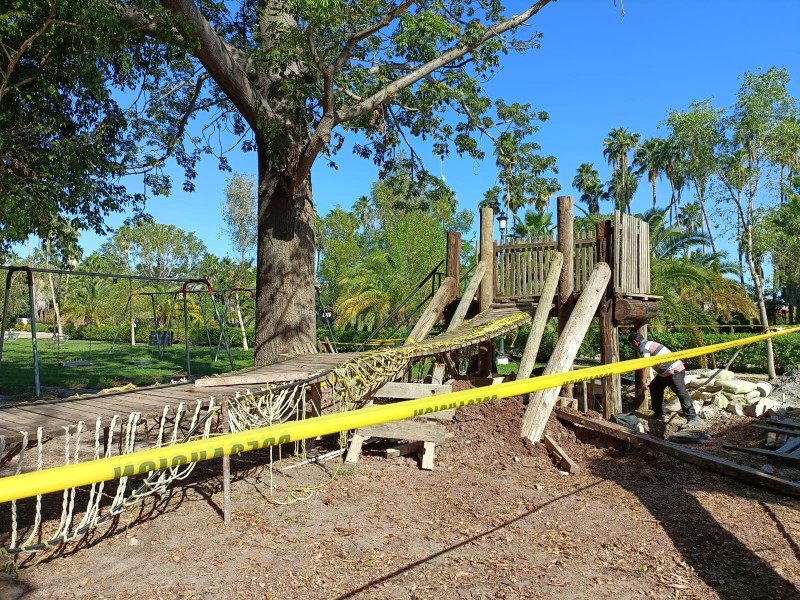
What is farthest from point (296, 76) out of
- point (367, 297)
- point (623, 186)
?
point (623, 186)

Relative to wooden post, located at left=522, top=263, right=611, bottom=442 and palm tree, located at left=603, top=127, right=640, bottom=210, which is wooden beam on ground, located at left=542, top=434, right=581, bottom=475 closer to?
wooden post, located at left=522, top=263, right=611, bottom=442

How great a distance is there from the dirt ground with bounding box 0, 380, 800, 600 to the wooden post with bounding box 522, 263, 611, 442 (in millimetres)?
352

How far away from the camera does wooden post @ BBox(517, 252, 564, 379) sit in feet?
24.4

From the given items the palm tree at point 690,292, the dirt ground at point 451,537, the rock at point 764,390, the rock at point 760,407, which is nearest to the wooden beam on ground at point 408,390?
the dirt ground at point 451,537

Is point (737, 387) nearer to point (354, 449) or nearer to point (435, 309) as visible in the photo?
point (435, 309)

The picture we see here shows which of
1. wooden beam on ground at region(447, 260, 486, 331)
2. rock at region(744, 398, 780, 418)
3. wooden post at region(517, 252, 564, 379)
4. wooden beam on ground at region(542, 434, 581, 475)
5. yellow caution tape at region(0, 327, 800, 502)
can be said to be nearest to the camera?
yellow caution tape at region(0, 327, 800, 502)

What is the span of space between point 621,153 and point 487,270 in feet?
157

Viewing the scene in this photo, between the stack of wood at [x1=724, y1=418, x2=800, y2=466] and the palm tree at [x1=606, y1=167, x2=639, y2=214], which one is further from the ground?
the palm tree at [x1=606, y1=167, x2=639, y2=214]

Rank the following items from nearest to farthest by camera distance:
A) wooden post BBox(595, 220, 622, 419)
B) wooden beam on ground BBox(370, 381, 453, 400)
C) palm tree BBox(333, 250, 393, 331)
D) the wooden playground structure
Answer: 1. the wooden playground structure
2. wooden beam on ground BBox(370, 381, 453, 400)
3. wooden post BBox(595, 220, 622, 419)
4. palm tree BBox(333, 250, 393, 331)

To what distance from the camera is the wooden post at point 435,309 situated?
8508 millimetres

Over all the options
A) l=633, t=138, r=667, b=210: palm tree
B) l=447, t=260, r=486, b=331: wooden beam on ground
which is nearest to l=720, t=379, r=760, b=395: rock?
l=447, t=260, r=486, b=331: wooden beam on ground

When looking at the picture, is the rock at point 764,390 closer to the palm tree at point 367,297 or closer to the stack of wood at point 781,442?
the stack of wood at point 781,442

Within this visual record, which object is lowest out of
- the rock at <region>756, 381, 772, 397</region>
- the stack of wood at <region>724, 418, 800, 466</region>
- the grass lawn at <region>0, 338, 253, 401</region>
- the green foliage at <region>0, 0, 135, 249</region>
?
the grass lawn at <region>0, 338, 253, 401</region>

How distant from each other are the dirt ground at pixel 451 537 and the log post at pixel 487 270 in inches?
118
